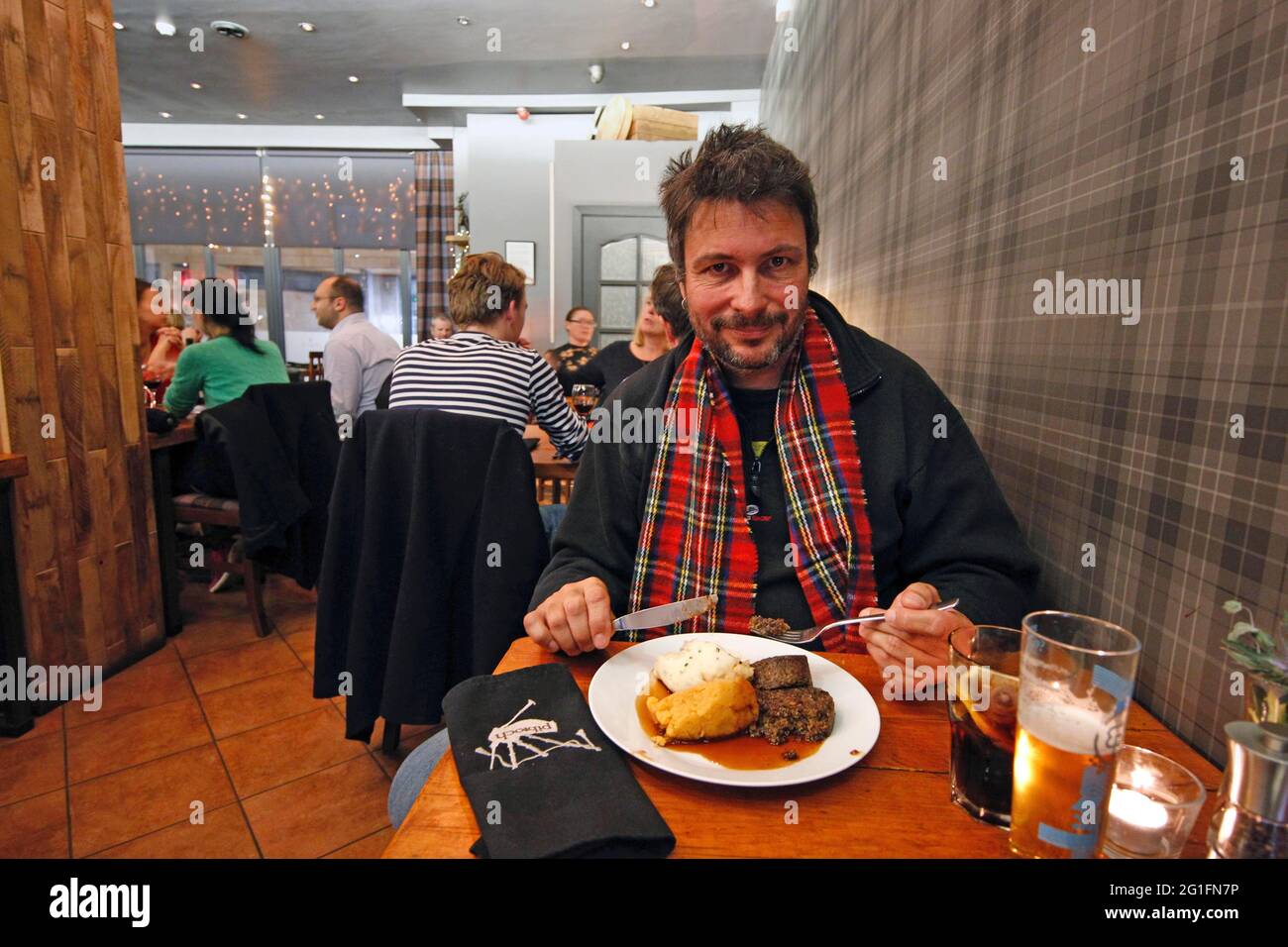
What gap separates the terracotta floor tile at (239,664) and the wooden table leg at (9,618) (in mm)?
527

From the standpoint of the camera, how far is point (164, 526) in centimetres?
302

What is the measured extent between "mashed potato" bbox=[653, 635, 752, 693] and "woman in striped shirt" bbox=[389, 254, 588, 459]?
1.43m

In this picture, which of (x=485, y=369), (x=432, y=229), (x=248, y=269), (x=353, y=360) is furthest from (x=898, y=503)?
(x=248, y=269)

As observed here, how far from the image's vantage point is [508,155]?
6.73m

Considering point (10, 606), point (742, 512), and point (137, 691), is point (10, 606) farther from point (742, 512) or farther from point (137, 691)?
point (742, 512)

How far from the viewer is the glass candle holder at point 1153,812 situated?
0.58 metres

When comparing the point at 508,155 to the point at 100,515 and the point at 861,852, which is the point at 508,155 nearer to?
the point at 100,515

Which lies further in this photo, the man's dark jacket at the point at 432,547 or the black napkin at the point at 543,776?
the man's dark jacket at the point at 432,547

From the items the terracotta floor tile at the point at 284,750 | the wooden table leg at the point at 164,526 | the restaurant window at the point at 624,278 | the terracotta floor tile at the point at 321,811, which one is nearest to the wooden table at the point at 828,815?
the terracotta floor tile at the point at 321,811

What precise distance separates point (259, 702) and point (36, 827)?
2.48ft

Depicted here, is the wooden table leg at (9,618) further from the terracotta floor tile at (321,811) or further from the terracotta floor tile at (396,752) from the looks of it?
the terracotta floor tile at (396,752)

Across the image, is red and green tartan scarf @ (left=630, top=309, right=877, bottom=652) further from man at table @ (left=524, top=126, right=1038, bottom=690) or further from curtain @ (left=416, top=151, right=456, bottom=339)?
curtain @ (left=416, top=151, right=456, bottom=339)

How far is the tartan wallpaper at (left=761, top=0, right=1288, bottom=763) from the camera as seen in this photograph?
27.7 inches
